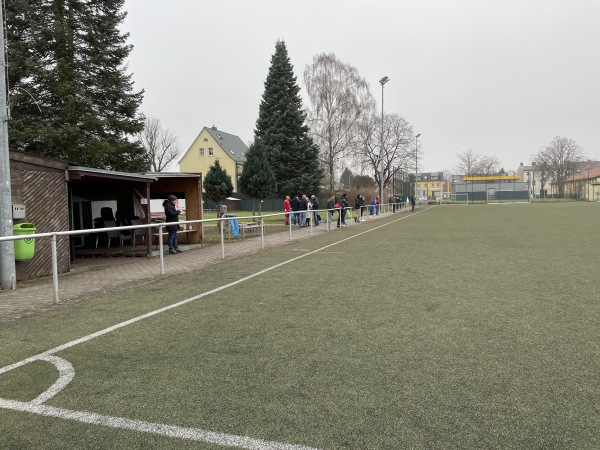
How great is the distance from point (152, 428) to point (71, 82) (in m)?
22.2

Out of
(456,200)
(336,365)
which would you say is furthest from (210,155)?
(336,365)

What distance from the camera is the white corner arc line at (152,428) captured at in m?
2.62

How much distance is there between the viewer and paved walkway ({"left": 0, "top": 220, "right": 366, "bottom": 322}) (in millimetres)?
6857

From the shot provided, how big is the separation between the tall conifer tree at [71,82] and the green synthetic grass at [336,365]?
16284 millimetres

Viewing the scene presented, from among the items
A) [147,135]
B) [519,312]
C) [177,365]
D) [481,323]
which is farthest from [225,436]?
[147,135]

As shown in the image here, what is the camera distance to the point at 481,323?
5086 millimetres

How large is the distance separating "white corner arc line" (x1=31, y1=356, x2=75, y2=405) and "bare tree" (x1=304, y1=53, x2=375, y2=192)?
40.1m

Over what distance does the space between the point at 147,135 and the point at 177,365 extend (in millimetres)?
60520

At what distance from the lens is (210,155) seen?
67.7m

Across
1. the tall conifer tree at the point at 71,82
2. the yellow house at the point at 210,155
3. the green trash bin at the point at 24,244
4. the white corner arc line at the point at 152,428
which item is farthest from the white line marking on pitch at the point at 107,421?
the yellow house at the point at 210,155

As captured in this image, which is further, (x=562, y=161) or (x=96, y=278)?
(x=562, y=161)

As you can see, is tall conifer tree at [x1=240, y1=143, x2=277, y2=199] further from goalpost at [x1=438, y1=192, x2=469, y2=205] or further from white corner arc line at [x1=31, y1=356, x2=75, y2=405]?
goalpost at [x1=438, y1=192, x2=469, y2=205]

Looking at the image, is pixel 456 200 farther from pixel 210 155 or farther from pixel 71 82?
pixel 71 82

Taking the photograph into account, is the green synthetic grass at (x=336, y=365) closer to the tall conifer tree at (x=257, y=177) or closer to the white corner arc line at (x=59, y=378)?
the white corner arc line at (x=59, y=378)
